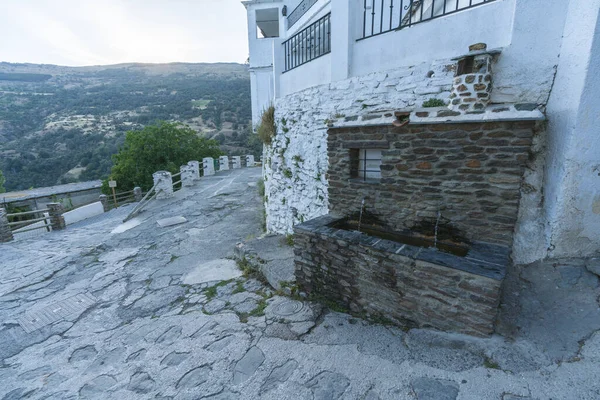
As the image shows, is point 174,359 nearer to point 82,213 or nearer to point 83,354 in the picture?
point 83,354

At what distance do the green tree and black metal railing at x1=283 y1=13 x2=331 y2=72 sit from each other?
17.7 meters

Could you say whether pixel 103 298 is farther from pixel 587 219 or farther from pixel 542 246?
pixel 587 219

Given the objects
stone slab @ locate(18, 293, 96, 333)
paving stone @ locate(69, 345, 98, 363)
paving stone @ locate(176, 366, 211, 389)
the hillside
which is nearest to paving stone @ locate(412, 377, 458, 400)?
paving stone @ locate(176, 366, 211, 389)

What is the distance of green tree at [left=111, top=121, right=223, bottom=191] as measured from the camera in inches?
846

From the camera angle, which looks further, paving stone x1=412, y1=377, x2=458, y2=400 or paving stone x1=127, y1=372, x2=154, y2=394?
paving stone x1=127, y1=372, x2=154, y2=394

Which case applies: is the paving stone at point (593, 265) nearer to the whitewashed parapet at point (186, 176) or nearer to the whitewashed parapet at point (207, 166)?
the whitewashed parapet at point (186, 176)

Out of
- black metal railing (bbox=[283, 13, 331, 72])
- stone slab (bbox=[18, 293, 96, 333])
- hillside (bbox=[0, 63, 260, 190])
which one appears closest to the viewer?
stone slab (bbox=[18, 293, 96, 333])

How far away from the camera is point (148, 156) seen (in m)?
21.9

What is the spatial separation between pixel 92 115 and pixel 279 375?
61348 mm

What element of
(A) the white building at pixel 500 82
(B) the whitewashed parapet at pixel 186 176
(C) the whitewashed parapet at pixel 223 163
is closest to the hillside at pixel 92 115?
(C) the whitewashed parapet at pixel 223 163

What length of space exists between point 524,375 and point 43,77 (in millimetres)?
114447

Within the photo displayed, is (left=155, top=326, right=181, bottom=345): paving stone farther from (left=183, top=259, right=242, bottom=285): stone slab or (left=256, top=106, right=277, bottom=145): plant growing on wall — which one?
(left=256, top=106, right=277, bottom=145): plant growing on wall

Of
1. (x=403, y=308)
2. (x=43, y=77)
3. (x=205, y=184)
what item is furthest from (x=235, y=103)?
(x=43, y=77)

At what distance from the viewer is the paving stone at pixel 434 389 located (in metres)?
2.15
